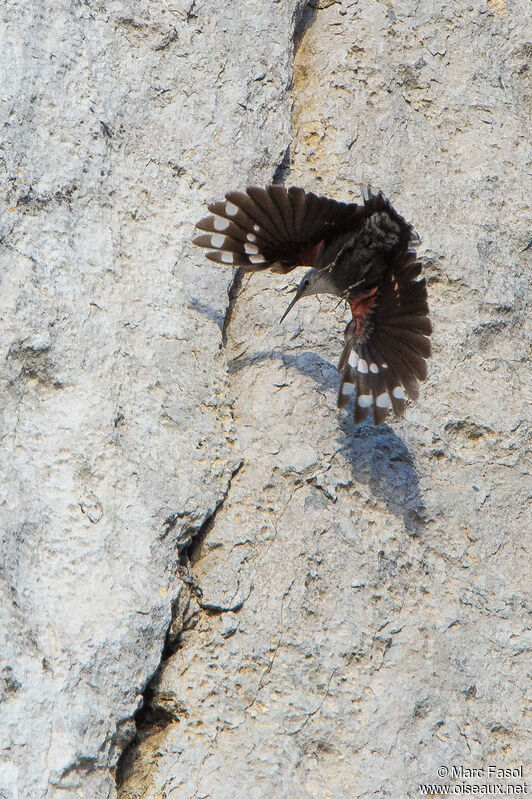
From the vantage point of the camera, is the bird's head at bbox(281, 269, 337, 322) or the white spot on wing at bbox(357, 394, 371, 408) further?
the bird's head at bbox(281, 269, 337, 322)

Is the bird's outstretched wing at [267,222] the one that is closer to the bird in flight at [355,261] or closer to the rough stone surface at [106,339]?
the bird in flight at [355,261]

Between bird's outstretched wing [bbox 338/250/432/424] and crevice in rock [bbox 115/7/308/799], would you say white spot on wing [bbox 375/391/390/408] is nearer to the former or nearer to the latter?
bird's outstretched wing [bbox 338/250/432/424]

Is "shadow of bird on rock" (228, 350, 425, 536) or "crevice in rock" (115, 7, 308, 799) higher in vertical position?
"shadow of bird on rock" (228, 350, 425, 536)

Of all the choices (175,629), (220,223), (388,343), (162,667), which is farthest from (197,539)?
(220,223)

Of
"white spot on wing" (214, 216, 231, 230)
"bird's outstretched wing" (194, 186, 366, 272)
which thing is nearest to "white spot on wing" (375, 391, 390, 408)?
"bird's outstretched wing" (194, 186, 366, 272)

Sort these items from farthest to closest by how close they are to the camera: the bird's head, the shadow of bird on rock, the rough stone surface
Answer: the bird's head
the shadow of bird on rock
the rough stone surface

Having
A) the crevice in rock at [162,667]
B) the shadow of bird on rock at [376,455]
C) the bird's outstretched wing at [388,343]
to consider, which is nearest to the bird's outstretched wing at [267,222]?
the bird's outstretched wing at [388,343]
